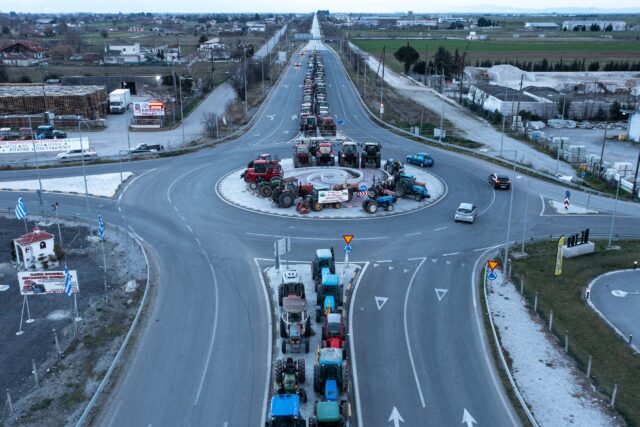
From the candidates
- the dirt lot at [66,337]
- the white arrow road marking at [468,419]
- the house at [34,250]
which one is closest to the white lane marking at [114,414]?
the dirt lot at [66,337]

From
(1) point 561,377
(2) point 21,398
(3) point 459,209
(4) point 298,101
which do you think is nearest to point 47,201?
(2) point 21,398

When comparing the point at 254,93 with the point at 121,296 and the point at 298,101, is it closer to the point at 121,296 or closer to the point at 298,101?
the point at 298,101

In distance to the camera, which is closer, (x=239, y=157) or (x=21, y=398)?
(x=21, y=398)

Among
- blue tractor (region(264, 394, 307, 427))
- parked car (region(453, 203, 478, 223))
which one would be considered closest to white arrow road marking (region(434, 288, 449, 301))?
parked car (region(453, 203, 478, 223))

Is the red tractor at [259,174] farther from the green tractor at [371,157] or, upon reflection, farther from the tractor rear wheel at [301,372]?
the tractor rear wheel at [301,372]

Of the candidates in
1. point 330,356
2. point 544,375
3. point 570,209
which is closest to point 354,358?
point 330,356

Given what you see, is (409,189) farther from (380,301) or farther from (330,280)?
(330,280)
